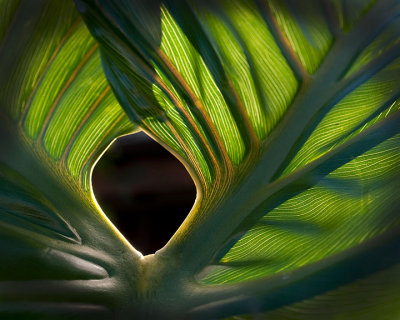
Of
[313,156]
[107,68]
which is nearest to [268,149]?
[313,156]

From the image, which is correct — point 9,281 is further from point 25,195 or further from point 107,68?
point 107,68

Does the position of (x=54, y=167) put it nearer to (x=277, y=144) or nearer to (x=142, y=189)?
(x=142, y=189)

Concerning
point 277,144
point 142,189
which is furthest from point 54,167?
point 277,144

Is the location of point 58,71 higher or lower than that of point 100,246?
higher
